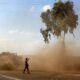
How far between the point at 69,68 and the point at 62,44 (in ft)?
33.8

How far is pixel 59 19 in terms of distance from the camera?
228ft

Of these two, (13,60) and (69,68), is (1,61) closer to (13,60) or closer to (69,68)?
(13,60)

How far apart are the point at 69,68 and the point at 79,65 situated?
1.90m

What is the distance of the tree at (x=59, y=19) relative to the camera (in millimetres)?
68812

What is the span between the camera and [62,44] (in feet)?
234

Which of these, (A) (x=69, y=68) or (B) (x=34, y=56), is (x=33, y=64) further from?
(A) (x=69, y=68)

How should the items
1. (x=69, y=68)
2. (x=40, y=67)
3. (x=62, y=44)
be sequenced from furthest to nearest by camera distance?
1. (x=62, y=44)
2. (x=40, y=67)
3. (x=69, y=68)

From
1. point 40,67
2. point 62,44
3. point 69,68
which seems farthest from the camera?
point 62,44

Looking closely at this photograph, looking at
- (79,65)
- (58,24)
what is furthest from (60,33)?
(79,65)

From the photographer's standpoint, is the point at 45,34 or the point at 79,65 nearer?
the point at 79,65

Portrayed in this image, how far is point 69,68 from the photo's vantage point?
61969 millimetres

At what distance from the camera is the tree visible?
6881cm

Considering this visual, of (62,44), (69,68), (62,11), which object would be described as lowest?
(69,68)

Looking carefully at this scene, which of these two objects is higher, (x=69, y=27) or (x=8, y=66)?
(x=69, y=27)
